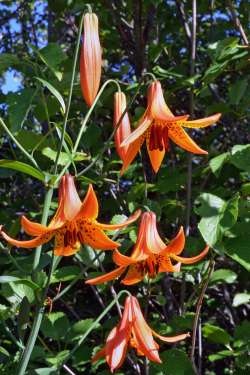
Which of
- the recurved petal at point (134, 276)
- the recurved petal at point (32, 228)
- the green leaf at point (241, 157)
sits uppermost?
the green leaf at point (241, 157)

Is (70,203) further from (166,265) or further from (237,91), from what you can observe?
(237,91)

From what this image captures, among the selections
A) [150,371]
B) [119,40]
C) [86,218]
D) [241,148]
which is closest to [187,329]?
[150,371]

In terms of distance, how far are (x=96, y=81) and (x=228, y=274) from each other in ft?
2.21

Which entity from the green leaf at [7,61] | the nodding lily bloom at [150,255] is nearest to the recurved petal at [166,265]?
A: the nodding lily bloom at [150,255]

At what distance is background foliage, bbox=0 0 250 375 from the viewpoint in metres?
1.38

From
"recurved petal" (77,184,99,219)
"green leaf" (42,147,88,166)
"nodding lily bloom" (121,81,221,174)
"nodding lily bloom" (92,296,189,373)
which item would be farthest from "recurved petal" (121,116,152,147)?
"nodding lily bloom" (92,296,189,373)

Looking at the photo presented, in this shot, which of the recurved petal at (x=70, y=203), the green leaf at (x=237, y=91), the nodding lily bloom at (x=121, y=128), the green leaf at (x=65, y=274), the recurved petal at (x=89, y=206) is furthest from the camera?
the green leaf at (x=237, y=91)

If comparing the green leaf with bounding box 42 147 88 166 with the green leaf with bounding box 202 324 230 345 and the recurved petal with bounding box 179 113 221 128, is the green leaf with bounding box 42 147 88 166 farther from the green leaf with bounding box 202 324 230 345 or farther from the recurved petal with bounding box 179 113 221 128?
the green leaf with bounding box 202 324 230 345

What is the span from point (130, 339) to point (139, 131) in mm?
460

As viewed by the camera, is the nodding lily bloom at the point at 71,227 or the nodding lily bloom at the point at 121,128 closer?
the nodding lily bloom at the point at 71,227

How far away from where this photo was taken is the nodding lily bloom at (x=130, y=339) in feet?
4.16

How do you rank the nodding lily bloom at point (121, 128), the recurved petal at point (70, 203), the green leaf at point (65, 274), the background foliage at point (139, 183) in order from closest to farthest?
the recurved petal at point (70, 203) < the nodding lily bloom at point (121, 128) < the background foliage at point (139, 183) < the green leaf at point (65, 274)

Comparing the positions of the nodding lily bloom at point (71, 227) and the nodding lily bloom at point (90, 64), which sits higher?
the nodding lily bloom at point (90, 64)

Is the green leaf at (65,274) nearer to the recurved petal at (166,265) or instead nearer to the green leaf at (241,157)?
the recurved petal at (166,265)
